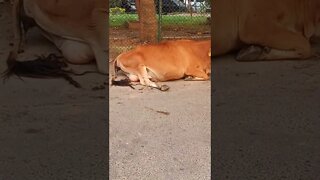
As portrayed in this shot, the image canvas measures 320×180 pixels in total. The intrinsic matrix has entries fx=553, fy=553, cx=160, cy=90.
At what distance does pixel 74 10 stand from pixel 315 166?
1.23 metres

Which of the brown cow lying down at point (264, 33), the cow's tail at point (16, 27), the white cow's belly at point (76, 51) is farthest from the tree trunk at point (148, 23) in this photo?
the white cow's belly at point (76, 51)

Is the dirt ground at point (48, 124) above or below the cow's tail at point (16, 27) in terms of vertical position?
below

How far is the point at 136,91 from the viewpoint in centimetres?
412

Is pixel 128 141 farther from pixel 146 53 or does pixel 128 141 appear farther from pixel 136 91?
pixel 146 53

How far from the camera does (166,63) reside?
448 cm

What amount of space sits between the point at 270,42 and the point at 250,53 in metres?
0.21

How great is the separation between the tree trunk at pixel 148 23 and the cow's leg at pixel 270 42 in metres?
1.16

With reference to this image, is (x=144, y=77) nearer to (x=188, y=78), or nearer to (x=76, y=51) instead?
(x=188, y=78)

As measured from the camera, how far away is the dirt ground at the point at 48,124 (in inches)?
96.8

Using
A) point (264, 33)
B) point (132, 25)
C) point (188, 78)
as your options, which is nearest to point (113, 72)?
point (188, 78)

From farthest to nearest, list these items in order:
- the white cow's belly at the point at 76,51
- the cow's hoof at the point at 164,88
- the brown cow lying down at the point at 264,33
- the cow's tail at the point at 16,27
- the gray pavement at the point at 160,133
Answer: the brown cow lying down at the point at 264,33 → the cow's hoof at the point at 164,88 → the cow's tail at the point at 16,27 → the gray pavement at the point at 160,133 → the white cow's belly at the point at 76,51

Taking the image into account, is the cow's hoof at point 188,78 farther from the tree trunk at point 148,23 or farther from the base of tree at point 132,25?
the base of tree at point 132,25

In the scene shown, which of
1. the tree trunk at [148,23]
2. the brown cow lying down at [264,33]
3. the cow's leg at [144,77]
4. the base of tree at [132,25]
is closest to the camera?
the cow's leg at [144,77]

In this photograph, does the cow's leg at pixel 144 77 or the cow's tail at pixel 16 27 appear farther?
the cow's leg at pixel 144 77
